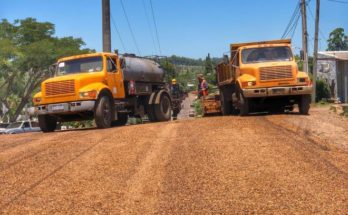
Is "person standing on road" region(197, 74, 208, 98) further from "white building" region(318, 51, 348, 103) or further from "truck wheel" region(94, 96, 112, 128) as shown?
"white building" region(318, 51, 348, 103)

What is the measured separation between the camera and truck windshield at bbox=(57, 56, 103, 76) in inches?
666

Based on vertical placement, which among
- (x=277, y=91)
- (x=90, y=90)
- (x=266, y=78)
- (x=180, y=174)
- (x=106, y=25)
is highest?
(x=106, y=25)

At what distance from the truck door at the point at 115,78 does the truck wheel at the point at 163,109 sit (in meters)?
2.96

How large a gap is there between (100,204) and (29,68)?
34557mm

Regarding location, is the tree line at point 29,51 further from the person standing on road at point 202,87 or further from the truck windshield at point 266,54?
the truck windshield at point 266,54

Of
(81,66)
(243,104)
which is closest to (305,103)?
(243,104)

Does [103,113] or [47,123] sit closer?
[103,113]

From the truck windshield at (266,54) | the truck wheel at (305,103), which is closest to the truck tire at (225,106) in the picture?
the truck windshield at (266,54)

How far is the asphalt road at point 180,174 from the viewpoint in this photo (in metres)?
6.10

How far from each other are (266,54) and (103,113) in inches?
226

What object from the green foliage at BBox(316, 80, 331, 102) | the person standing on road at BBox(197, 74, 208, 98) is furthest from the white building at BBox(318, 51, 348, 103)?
the person standing on road at BBox(197, 74, 208, 98)

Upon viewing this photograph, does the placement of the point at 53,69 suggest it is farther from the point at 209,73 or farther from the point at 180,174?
the point at 209,73

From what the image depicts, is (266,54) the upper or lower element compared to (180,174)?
upper

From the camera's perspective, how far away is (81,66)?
1700cm
